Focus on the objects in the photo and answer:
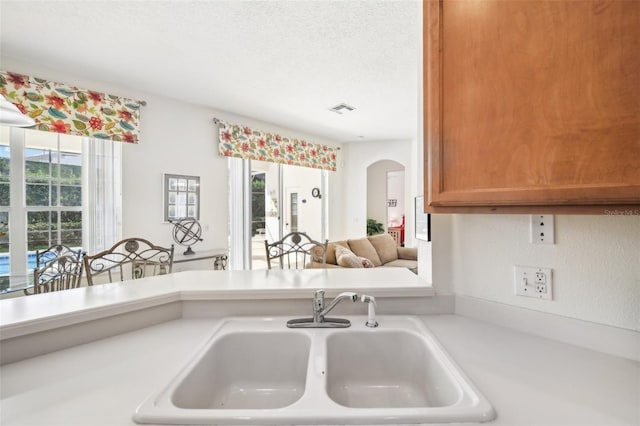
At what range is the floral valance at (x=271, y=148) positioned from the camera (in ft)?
12.9

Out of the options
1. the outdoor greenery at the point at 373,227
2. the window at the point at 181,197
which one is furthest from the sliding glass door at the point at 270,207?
the outdoor greenery at the point at 373,227

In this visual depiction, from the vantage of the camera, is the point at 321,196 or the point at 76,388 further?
A: the point at 321,196

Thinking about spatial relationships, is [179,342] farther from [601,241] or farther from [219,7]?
[219,7]

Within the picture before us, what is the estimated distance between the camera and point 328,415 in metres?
0.60

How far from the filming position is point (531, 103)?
697 mm

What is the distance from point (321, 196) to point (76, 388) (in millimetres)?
5311

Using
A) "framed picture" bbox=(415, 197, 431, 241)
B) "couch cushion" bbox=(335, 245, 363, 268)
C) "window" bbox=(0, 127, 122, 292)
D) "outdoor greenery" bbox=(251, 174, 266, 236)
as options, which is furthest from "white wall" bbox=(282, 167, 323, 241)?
"framed picture" bbox=(415, 197, 431, 241)

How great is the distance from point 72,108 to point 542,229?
3661mm

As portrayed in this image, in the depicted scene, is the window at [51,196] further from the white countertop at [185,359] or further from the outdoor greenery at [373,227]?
the outdoor greenery at [373,227]

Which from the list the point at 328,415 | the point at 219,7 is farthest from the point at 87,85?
the point at 328,415

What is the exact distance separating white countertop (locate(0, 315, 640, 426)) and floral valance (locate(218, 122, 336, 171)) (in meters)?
3.29

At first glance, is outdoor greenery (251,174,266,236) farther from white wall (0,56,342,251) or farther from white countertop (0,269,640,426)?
white countertop (0,269,640,426)

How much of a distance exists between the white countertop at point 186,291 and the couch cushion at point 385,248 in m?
3.14

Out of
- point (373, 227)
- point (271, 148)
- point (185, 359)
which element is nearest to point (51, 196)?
point (271, 148)
